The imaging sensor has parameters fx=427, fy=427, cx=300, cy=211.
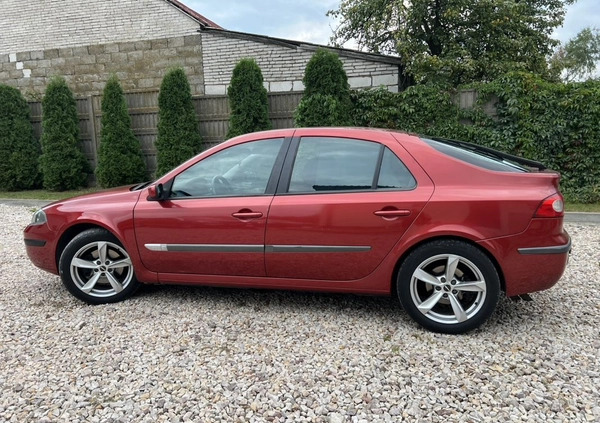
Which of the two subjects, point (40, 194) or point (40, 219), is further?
point (40, 194)

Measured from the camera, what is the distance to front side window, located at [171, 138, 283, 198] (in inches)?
133

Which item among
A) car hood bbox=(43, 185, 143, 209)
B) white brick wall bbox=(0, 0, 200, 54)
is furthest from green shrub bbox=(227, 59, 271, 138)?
car hood bbox=(43, 185, 143, 209)

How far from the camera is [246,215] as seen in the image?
3248 mm

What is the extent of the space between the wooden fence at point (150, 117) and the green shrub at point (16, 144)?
13.9 inches

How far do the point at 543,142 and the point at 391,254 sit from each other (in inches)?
240

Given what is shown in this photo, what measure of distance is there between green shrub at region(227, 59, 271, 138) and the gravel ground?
5550mm

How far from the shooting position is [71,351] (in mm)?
2906

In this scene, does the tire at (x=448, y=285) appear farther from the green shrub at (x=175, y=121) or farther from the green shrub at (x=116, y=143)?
the green shrub at (x=116, y=143)

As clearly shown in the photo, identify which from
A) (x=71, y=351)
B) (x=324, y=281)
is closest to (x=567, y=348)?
(x=324, y=281)

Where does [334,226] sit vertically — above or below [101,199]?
below

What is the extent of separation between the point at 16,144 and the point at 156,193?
9349mm

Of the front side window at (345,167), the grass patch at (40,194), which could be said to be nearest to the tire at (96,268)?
the front side window at (345,167)

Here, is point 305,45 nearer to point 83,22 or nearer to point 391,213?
point 83,22

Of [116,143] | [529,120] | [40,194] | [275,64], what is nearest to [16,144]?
[40,194]
